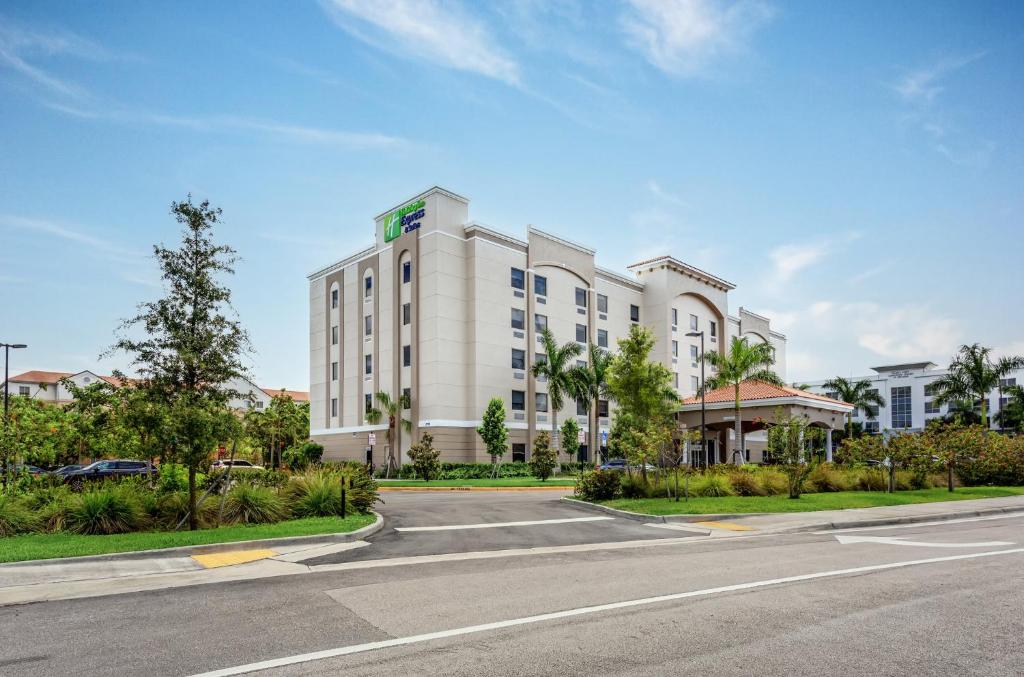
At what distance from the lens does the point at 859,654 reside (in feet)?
21.6

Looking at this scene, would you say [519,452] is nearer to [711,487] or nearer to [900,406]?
[711,487]

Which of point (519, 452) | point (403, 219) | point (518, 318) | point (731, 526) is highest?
point (403, 219)

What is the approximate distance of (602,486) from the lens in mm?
24438

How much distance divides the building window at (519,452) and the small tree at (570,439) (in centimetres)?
361

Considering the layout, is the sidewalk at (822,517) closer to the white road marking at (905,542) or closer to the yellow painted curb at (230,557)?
the white road marking at (905,542)

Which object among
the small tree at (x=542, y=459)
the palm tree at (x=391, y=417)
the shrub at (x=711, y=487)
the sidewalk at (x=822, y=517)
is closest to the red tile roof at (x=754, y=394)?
the small tree at (x=542, y=459)

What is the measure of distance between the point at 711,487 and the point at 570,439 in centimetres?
3076

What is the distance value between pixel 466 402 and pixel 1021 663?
1796 inches

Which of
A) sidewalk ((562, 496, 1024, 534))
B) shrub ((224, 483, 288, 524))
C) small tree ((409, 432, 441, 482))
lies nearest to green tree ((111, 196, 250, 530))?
shrub ((224, 483, 288, 524))

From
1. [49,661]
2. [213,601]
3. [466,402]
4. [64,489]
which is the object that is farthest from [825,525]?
[466,402]

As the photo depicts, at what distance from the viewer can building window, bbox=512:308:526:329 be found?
54.7m

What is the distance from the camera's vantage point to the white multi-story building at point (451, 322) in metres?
50.8

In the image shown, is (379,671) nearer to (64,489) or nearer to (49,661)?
(49,661)

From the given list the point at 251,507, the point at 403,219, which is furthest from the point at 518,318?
the point at 251,507
